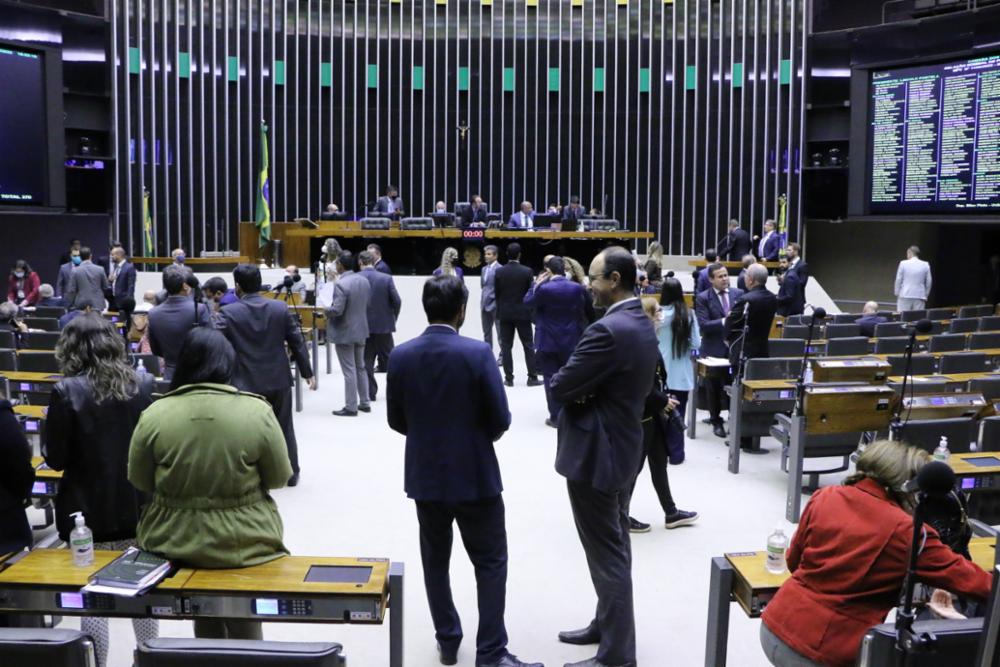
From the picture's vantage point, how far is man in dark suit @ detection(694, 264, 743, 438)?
767 cm

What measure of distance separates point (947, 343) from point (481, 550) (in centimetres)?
621

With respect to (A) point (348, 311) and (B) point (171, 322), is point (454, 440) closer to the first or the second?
(B) point (171, 322)

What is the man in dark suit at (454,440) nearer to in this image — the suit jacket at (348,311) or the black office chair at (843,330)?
the suit jacket at (348,311)

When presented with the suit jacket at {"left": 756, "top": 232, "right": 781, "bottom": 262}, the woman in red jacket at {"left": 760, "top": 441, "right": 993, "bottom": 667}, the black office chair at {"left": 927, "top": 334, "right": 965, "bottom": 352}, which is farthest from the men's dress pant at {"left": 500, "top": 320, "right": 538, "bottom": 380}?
the woman in red jacket at {"left": 760, "top": 441, "right": 993, "bottom": 667}

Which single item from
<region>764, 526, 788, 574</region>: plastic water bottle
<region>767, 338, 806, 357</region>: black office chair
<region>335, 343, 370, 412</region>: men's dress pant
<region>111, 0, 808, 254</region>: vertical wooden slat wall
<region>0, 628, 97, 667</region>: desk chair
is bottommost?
<region>335, 343, 370, 412</region>: men's dress pant

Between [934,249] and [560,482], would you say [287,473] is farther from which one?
[934,249]

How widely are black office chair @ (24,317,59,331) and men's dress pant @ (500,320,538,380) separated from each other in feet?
13.9

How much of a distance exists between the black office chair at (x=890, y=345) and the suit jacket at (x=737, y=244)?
315 inches

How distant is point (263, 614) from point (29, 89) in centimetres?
1294

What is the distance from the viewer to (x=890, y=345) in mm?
7801

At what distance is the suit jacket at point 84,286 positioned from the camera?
10.8 metres

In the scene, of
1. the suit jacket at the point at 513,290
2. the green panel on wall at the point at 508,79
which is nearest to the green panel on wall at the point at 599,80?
the green panel on wall at the point at 508,79

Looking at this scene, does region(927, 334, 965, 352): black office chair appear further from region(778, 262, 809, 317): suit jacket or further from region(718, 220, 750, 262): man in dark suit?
region(718, 220, 750, 262): man in dark suit

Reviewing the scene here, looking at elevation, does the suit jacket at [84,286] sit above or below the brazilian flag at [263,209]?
below
